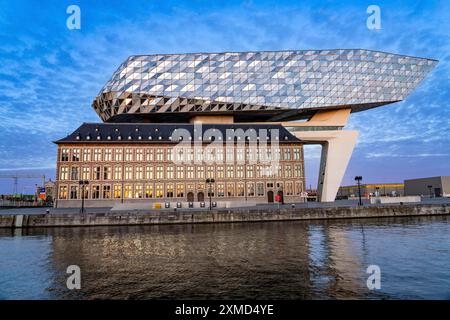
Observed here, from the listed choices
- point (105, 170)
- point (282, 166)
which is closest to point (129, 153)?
point (105, 170)

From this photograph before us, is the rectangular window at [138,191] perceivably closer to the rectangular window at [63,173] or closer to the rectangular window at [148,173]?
the rectangular window at [148,173]

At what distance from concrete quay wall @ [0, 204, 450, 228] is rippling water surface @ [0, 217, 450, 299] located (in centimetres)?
1151

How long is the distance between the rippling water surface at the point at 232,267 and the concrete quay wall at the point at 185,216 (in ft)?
37.8

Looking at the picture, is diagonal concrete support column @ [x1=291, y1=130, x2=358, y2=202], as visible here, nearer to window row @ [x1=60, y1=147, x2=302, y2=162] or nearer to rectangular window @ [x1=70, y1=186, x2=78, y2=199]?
window row @ [x1=60, y1=147, x2=302, y2=162]

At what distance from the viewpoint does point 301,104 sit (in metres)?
71.0

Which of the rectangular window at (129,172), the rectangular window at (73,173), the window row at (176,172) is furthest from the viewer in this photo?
the rectangular window at (129,172)

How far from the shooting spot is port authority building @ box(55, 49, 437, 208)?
62250 millimetres

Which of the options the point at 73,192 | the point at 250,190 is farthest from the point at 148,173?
the point at 250,190

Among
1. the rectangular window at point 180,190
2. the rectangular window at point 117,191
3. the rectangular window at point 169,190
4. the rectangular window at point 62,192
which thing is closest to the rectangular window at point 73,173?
the rectangular window at point 62,192

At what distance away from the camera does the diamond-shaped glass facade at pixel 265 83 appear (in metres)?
71.1

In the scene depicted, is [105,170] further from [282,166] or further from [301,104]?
[301,104]

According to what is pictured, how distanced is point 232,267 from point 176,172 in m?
50.5

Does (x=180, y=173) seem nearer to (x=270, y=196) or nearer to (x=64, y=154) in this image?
(x=270, y=196)
